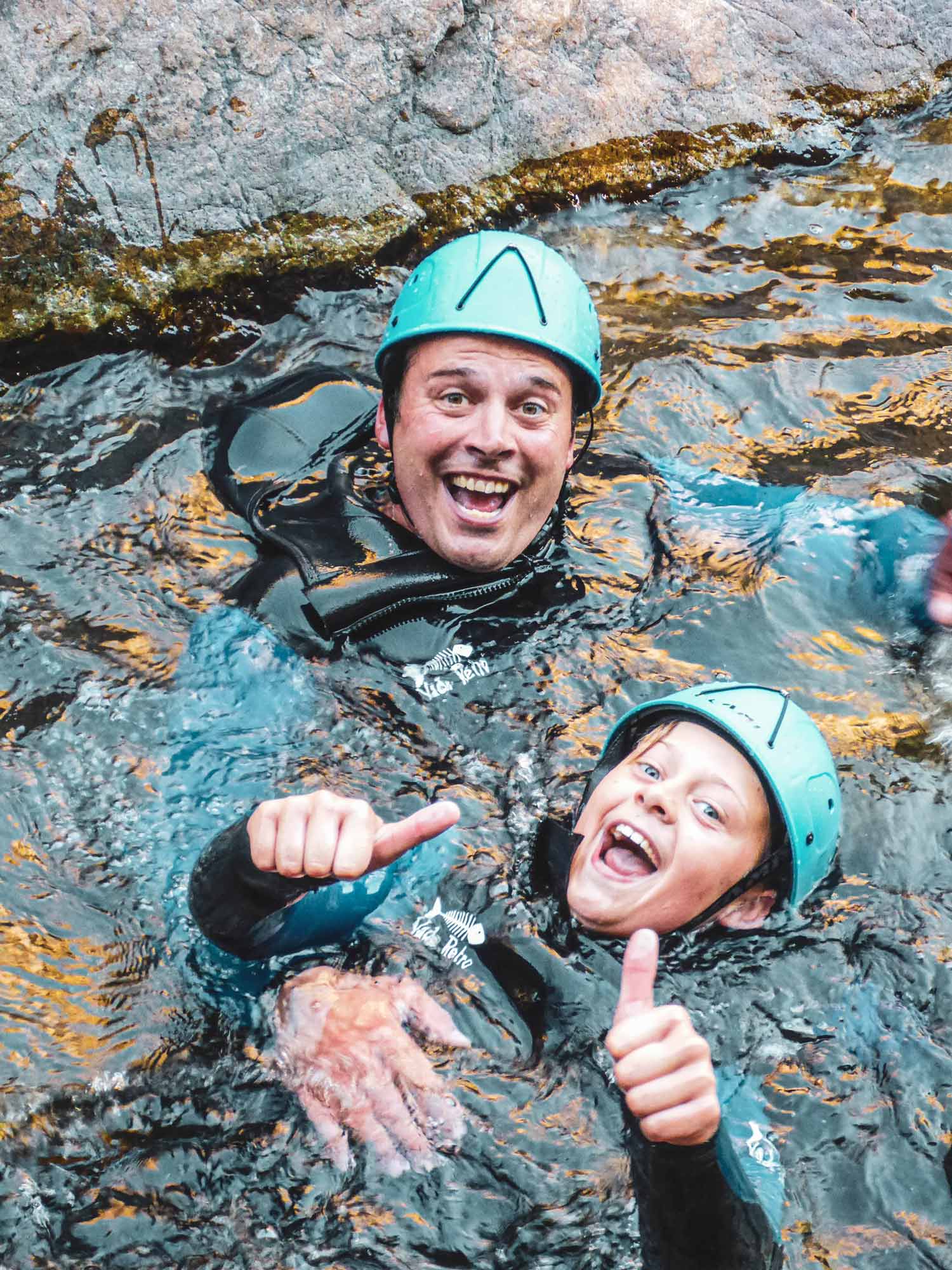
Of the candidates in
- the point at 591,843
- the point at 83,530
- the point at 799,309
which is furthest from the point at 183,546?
the point at 799,309

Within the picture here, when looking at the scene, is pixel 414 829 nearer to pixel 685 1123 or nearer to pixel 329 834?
pixel 329 834

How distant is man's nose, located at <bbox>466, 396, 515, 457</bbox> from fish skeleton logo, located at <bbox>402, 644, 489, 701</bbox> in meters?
0.80

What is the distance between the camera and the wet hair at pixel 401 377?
5277 mm

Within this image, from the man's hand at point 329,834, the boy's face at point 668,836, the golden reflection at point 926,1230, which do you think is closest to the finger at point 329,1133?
the man's hand at point 329,834

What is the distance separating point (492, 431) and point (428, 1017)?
230 cm

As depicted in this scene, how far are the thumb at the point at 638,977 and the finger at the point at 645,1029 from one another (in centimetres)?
4

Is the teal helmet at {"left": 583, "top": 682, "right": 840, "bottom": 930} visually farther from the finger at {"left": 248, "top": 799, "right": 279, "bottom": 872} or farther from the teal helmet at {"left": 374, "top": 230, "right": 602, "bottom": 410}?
the teal helmet at {"left": 374, "top": 230, "right": 602, "bottom": 410}

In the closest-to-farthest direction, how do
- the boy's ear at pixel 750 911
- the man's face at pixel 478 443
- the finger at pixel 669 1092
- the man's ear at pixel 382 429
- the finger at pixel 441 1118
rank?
the finger at pixel 669 1092 < the finger at pixel 441 1118 < the boy's ear at pixel 750 911 < the man's face at pixel 478 443 < the man's ear at pixel 382 429

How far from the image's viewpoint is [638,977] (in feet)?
10.00

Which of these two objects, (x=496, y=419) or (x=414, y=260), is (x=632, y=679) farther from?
(x=414, y=260)

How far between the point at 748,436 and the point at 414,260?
2.05 meters

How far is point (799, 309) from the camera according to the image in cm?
710

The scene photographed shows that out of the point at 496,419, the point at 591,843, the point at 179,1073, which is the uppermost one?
the point at 496,419

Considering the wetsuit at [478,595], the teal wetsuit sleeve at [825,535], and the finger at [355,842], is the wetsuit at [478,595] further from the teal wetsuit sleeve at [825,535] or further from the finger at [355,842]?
the finger at [355,842]
